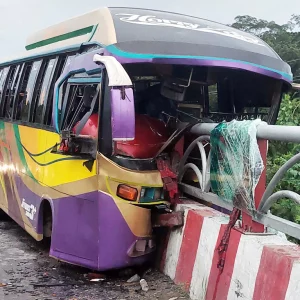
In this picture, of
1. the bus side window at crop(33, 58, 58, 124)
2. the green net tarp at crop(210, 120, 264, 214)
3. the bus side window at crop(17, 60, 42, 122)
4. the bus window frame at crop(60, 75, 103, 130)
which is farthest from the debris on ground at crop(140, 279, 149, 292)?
the bus side window at crop(17, 60, 42, 122)

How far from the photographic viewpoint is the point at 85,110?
527cm

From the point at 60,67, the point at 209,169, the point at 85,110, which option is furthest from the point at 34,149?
the point at 209,169

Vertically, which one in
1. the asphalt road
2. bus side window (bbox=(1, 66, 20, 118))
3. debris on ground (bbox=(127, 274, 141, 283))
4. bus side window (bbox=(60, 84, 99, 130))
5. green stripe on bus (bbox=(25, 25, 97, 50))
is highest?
green stripe on bus (bbox=(25, 25, 97, 50))

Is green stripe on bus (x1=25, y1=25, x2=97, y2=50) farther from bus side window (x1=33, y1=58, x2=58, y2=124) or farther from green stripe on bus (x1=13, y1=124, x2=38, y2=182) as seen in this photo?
green stripe on bus (x1=13, y1=124, x2=38, y2=182)

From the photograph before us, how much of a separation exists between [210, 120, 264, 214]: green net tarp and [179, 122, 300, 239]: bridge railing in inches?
2.7

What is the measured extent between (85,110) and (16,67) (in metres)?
3.31

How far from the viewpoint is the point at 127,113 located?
13.2 feet

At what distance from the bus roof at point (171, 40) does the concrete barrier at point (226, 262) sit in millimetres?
1409

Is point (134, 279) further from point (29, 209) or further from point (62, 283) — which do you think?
point (29, 209)

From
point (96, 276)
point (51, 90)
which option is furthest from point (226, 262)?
point (51, 90)

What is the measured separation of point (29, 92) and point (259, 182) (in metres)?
3.96

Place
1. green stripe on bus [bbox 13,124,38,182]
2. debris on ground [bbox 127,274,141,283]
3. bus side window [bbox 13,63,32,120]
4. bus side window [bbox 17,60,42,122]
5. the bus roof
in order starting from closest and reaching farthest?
the bus roof
debris on ground [bbox 127,274,141,283]
green stripe on bus [bbox 13,124,38,182]
bus side window [bbox 17,60,42,122]
bus side window [bbox 13,63,32,120]

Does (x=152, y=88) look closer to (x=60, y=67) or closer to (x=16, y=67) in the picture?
(x=60, y=67)

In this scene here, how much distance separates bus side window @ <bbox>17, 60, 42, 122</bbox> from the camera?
6962 mm
